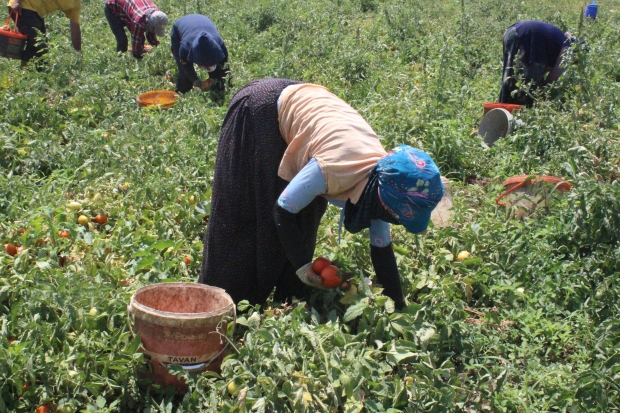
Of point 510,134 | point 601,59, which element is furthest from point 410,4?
point 510,134

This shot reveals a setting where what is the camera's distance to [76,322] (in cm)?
296

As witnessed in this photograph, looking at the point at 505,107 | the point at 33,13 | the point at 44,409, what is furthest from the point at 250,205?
the point at 33,13

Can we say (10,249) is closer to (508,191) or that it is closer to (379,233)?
(379,233)

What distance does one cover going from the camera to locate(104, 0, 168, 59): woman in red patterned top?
7879 millimetres

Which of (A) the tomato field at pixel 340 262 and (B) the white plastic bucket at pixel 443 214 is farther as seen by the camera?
(B) the white plastic bucket at pixel 443 214

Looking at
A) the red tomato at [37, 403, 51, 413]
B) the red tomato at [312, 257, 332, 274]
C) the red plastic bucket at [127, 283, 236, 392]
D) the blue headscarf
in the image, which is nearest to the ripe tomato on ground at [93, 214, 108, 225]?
the red plastic bucket at [127, 283, 236, 392]

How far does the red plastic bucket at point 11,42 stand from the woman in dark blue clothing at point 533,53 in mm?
4753

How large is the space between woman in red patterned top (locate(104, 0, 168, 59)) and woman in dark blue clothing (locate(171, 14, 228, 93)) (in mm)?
939

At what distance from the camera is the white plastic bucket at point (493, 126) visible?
5566 millimetres

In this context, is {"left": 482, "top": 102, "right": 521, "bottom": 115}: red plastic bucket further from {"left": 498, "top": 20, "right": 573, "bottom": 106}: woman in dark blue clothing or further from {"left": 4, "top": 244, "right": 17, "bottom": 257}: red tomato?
{"left": 4, "top": 244, "right": 17, "bottom": 257}: red tomato

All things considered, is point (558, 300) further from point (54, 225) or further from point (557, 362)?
point (54, 225)

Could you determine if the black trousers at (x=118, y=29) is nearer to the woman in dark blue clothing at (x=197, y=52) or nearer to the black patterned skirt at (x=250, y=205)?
the woman in dark blue clothing at (x=197, y=52)

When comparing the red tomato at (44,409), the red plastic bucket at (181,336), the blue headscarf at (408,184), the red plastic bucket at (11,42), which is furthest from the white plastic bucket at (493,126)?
the red plastic bucket at (11,42)

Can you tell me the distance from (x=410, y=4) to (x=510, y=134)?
583cm
